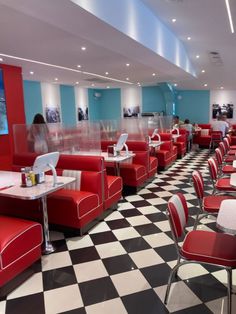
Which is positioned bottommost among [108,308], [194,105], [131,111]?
[108,308]

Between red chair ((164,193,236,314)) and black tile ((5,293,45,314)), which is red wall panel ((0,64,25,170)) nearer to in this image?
black tile ((5,293,45,314))

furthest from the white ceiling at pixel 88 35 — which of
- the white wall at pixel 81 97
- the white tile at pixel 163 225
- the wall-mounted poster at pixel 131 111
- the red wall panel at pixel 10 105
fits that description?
the wall-mounted poster at pixel 131 111

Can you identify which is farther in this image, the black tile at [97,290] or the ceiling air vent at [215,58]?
the ceiling air vent at [215,58]

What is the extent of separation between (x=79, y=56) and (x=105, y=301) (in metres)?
5.33

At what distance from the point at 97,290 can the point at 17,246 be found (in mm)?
777

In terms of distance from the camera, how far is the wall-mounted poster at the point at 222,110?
13492mm

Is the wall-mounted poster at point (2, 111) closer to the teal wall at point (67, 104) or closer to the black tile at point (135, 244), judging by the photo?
the black tile at point (135, 244)

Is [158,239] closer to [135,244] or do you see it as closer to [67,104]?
[135,244]

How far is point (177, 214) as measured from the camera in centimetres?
201

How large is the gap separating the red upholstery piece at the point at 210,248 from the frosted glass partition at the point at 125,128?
3.51 m

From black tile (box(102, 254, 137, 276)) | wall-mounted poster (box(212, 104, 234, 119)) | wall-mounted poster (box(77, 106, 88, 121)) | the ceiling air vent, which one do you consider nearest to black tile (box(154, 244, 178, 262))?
black tile (box(102, 254, 137, 276))

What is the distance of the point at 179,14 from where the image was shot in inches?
190

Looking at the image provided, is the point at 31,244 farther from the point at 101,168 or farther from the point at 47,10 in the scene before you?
the point at 47,10

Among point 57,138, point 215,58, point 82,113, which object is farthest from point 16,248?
point 82,113
